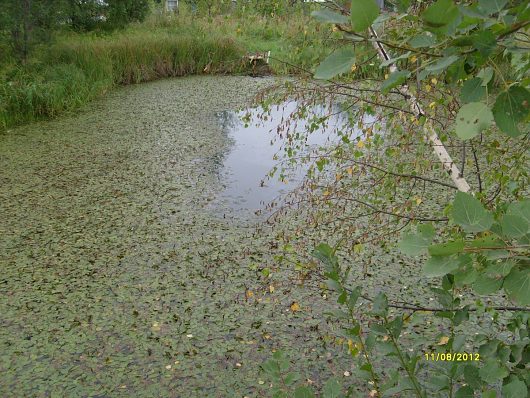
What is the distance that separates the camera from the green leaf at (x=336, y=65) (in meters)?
0.44

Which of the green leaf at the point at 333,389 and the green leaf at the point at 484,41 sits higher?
the green leaf at the point at 484,41

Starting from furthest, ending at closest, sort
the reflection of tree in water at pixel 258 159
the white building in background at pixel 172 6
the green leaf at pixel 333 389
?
the white building in background at pixel 172 6 < the reflection of tree in water at pixel 258 159 < the green leaf at pixel 333 389

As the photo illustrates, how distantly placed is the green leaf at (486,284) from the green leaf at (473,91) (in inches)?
6.6

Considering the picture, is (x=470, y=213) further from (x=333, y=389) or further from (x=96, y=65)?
(x=96, y=65)

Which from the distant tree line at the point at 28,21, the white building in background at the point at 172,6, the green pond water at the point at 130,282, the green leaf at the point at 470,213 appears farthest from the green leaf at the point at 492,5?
the white building in background at the point at 172,6

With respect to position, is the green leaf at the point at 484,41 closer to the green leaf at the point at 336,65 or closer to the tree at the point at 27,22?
the green leaf at the point at 336,65

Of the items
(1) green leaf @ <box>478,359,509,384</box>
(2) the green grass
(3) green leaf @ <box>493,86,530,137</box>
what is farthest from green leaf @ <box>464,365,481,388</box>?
(2) the green grass

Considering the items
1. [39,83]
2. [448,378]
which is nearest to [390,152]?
[448,378]

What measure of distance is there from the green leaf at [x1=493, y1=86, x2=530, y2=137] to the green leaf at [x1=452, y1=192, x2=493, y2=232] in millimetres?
66

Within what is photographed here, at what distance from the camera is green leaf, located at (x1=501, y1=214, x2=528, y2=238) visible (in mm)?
458

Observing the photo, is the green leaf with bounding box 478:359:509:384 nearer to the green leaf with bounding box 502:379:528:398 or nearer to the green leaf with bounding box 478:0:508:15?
the green leaf with bounding box 502:379:528:398

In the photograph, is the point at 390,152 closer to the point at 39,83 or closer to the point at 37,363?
the point at 37,363

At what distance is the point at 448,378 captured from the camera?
815mm

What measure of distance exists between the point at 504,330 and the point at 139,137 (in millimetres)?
3104
